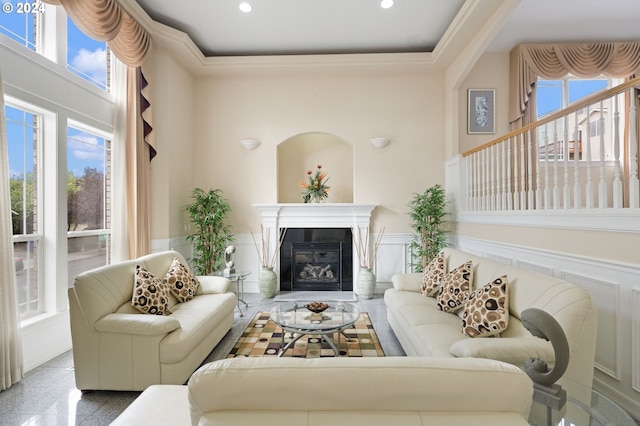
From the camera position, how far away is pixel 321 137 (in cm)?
576

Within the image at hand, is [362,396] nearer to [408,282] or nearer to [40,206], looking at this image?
[408,282]

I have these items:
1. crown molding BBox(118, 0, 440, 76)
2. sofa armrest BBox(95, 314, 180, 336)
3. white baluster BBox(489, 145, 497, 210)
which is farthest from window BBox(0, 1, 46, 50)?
white baluster BBox(489, 145, 497, 210)

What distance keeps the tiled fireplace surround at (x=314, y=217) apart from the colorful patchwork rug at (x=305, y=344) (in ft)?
6.02

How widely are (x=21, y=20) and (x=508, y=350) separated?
448 centimetres

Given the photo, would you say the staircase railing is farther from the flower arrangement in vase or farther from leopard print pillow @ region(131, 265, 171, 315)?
leopard print pillow @ region(131, 265, 171, 315)

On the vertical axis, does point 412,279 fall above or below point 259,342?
above

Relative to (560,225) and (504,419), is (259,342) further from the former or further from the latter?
(560,225)

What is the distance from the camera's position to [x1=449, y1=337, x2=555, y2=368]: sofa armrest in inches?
65.1

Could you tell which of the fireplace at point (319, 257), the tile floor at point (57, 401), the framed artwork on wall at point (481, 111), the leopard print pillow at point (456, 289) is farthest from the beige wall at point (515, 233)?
the fireplace at point (319, 257)

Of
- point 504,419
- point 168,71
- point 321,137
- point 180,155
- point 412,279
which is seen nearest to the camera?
point 504,419

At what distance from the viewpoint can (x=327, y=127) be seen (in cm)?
518

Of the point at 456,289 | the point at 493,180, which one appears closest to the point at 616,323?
the point at 456,289

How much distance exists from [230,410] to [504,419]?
29.9 inches

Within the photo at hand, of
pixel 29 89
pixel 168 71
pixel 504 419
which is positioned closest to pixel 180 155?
pixel 168 71
